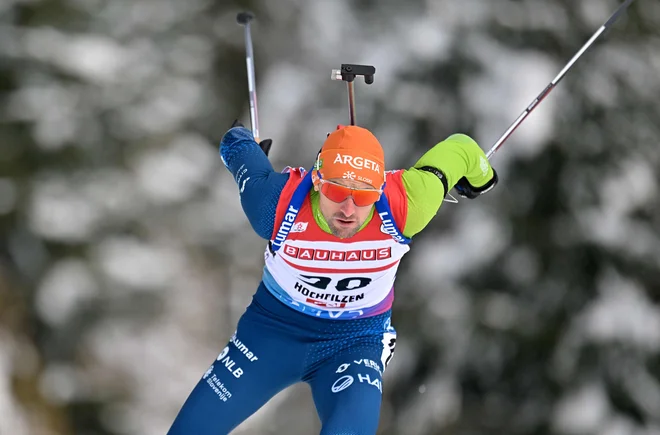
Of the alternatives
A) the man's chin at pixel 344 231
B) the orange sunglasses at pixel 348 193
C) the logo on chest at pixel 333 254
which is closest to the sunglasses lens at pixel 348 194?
the orange sunglasses at pixel 348 193

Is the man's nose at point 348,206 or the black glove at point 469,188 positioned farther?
the black glove at point 469,188

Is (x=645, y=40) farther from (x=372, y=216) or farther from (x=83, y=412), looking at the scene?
(x=83, y=412)

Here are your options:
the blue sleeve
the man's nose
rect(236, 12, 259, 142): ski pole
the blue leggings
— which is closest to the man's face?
the man's nose

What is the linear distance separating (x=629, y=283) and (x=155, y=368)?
3445mm

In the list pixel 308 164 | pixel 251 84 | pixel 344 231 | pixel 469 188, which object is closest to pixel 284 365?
pixel 344 231

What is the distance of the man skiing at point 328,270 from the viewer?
7.94 ft

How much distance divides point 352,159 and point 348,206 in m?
0.15

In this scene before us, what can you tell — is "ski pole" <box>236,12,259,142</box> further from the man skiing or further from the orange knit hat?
the orange knit hat

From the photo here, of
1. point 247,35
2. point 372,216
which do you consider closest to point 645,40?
point 247,35

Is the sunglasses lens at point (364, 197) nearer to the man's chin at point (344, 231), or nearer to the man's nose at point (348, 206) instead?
the man's nose at point (348, 206)

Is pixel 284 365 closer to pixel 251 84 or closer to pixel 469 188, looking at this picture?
pixel 469 188

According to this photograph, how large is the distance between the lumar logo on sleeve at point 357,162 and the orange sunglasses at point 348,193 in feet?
0.22

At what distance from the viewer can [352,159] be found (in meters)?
2.37

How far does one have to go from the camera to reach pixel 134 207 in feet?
17.7
